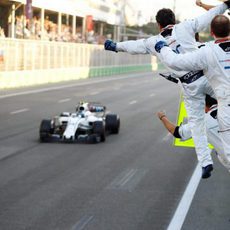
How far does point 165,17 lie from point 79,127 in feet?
27.1

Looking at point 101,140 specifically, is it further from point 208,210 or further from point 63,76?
point 63,76

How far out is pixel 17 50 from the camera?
40031 millimetres

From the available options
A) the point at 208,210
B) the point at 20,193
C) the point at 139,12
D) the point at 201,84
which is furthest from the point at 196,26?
the point at 139,12

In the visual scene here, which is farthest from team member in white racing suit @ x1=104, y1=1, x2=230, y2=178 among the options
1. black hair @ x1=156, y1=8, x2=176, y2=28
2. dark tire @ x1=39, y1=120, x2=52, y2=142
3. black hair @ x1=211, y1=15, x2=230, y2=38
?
dark tire @ x1=39, y1=120, x2=52, y2=142

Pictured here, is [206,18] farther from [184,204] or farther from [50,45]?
[50,45]

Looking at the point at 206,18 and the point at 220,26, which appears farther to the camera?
the point at 206,18

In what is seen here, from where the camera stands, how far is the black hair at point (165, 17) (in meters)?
7.55

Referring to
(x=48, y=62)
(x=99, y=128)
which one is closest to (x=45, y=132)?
(x=99, y=128)

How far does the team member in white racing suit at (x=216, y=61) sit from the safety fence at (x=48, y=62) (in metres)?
29.6

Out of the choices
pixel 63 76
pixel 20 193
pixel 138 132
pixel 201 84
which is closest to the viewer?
pixel 201 84

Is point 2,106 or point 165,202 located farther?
point 2,106

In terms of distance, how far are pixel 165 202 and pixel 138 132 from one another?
8.69 metres

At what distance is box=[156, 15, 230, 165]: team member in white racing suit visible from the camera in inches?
266

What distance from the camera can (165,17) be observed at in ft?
24.8
